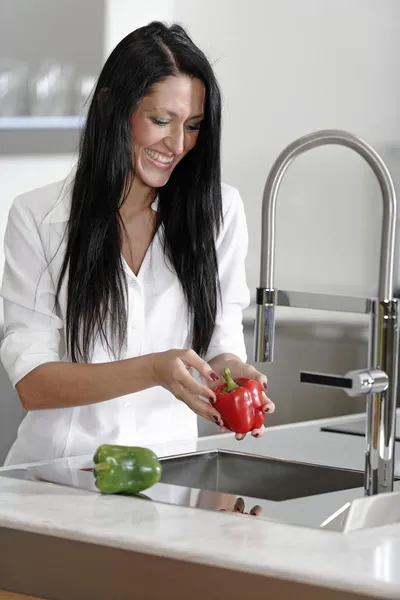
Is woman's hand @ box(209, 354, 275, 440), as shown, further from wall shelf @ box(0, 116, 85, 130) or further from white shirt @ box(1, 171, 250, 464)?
wall shelf @ box(0, 116, 85, 130)

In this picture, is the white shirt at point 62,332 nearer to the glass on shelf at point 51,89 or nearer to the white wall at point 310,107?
the glass on shelf at point 51,89

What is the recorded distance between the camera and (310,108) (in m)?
3.93

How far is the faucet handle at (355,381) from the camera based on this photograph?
150 centimetres

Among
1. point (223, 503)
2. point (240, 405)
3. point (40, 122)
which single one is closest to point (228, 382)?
point (240, 405)

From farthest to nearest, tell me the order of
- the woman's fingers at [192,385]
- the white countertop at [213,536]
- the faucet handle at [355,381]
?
1. the woman's fingers at [192,385]
2. the faucet handle at [355,381]
3. the white countertop at [213,536]

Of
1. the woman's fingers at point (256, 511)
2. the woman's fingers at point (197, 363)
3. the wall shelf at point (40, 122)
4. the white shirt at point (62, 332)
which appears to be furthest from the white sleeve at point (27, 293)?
the wall shelf at point (40, 122)

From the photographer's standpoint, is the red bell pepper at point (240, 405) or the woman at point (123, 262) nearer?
the red bell pepper at point (240, 405)

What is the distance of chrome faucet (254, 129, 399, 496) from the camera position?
1.59 metres

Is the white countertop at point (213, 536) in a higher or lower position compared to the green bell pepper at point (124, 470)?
lower

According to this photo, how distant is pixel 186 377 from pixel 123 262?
42 centimetres

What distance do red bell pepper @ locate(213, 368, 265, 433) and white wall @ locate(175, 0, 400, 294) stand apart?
219 centimetres

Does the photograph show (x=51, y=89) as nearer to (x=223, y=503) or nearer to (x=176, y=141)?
(x=176, y=141)

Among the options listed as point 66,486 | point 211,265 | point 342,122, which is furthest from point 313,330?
point 66,486

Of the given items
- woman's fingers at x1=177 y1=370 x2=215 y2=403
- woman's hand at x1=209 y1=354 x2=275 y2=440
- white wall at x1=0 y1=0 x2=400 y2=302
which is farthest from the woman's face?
white wall at x1=0 y1=0 x2=400 y2=302
